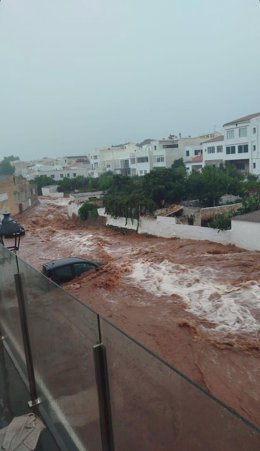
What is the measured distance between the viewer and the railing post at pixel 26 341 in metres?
4.18

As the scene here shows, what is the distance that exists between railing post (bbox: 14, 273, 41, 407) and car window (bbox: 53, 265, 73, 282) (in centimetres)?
675

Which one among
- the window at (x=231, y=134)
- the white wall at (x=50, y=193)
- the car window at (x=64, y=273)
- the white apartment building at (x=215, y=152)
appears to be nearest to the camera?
the car window at (x=64, y=273)

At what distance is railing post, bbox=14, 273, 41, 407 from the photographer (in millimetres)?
4176

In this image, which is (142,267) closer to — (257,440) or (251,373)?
(251,373)

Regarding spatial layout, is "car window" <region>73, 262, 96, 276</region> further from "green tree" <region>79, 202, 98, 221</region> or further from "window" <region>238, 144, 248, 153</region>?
"window" <region>238, 144, 248, 153</region>

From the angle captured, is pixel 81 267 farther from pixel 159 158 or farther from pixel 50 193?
pixel 159 158

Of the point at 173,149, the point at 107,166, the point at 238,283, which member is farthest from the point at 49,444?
the point at 107,166

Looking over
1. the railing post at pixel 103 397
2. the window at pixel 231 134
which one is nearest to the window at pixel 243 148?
the window at pixel 231 134

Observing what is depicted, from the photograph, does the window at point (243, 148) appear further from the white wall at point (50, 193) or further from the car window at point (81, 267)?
the car window at point (81, 267)

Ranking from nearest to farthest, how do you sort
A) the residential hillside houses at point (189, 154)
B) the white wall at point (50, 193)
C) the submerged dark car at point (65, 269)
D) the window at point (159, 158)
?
1. the submerged dark car at point (65, 269)
2. the residential hillside houses at point (189, 154)
3. the white wall at point (50, 193)
4. the window at point (159, 158)

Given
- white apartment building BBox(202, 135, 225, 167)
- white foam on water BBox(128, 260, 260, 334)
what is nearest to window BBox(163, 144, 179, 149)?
white apartment building BBox(202, 135, 225, 167)

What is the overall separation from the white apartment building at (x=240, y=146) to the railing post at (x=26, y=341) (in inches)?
1524

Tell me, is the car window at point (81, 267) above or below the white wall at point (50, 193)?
below

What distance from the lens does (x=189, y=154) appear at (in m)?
56.4
